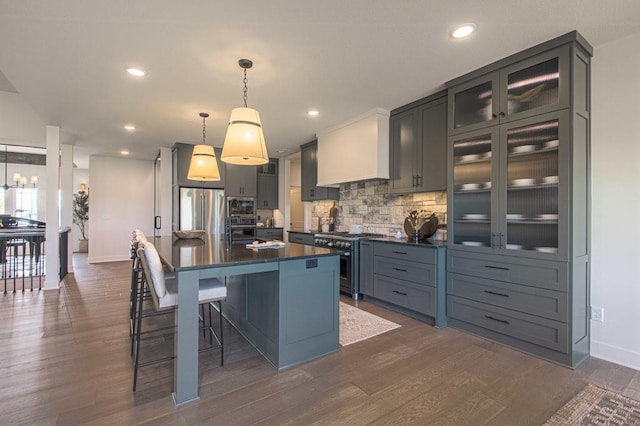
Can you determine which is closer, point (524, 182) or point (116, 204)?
point (524, 182)

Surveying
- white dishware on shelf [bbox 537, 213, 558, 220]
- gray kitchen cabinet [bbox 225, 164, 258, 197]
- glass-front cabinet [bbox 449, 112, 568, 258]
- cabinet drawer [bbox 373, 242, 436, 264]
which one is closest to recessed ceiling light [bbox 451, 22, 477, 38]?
glass-front cabinet [bbox 449, 112, 568, 258]

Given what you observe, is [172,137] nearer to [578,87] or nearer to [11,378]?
[11,378]

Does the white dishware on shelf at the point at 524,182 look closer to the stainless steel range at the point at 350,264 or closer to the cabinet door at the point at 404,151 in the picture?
the cabinet door at the point at 404,151

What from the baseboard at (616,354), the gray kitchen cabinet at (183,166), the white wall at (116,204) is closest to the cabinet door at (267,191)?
the gray kitchen cabinet at (183,166)

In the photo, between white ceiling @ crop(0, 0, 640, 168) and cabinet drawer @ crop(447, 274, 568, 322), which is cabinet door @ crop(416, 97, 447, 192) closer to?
white ceiling @ crop(0, 0, 640, 168)

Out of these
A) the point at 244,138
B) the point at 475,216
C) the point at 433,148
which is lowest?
the point at 475,216

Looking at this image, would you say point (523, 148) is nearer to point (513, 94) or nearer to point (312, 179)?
point (513, 94)

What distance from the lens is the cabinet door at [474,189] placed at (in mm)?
2889

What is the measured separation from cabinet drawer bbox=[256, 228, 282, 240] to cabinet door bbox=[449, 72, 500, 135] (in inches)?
169

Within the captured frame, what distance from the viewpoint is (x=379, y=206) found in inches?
186

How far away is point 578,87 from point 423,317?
2.54 metres

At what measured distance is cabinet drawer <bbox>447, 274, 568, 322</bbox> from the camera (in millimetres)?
2436

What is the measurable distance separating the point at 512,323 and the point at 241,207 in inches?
205

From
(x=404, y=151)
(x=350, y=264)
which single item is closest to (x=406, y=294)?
(x=350, y=264)
